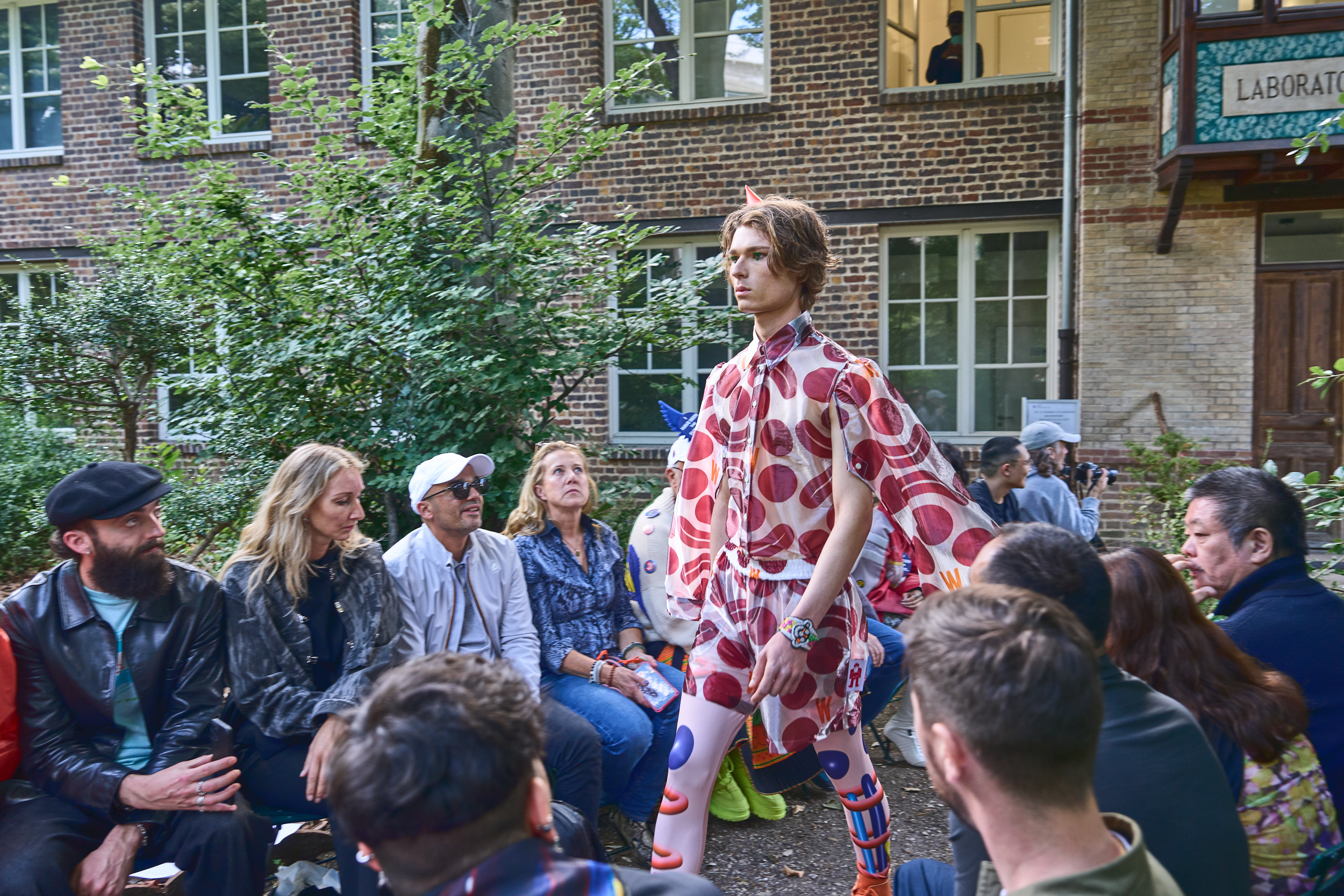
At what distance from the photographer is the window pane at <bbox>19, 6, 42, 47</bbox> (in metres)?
12.3

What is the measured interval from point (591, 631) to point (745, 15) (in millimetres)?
8344

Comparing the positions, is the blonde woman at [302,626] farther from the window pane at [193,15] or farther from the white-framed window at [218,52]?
the window pane at [193,15]

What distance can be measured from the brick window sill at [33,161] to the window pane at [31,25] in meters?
1.45

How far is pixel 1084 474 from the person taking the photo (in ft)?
27.3

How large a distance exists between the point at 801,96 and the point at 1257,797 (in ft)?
30.0

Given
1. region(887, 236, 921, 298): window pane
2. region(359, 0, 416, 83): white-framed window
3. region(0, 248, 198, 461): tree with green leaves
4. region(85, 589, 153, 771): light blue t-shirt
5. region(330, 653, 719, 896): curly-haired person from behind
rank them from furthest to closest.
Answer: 1. region(359, 0, 416, 83): white-framed window
2. region(887, 236, 921, 298): window pane
3. region(0, 248, 198, 461): tree with green leaves
4. region(85, 589, 153, 771): light blue t-shirt
5. region(330, 653, 719, 896): curly-haired person from behind

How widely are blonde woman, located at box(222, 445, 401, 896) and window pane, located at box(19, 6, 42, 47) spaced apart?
1217 centimetres

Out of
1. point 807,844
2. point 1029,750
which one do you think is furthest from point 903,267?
point 1029,750

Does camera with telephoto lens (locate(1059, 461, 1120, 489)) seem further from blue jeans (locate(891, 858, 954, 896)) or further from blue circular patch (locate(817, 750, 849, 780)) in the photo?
blue jeans (locate(891, 858, 954, 896))

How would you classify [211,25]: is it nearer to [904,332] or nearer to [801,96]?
[801,96]

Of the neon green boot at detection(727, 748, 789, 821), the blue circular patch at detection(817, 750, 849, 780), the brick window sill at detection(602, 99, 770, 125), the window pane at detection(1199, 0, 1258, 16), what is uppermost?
the window pane at detection(1199, 0, 1258, 16)

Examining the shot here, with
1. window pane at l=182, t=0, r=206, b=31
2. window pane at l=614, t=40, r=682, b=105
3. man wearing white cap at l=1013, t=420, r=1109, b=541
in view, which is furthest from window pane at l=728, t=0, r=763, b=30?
window pane at l=182, t=0, r=206, b=31

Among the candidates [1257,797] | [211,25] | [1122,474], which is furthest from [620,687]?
[211,25]

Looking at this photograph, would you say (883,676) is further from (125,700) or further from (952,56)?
(952,56)
